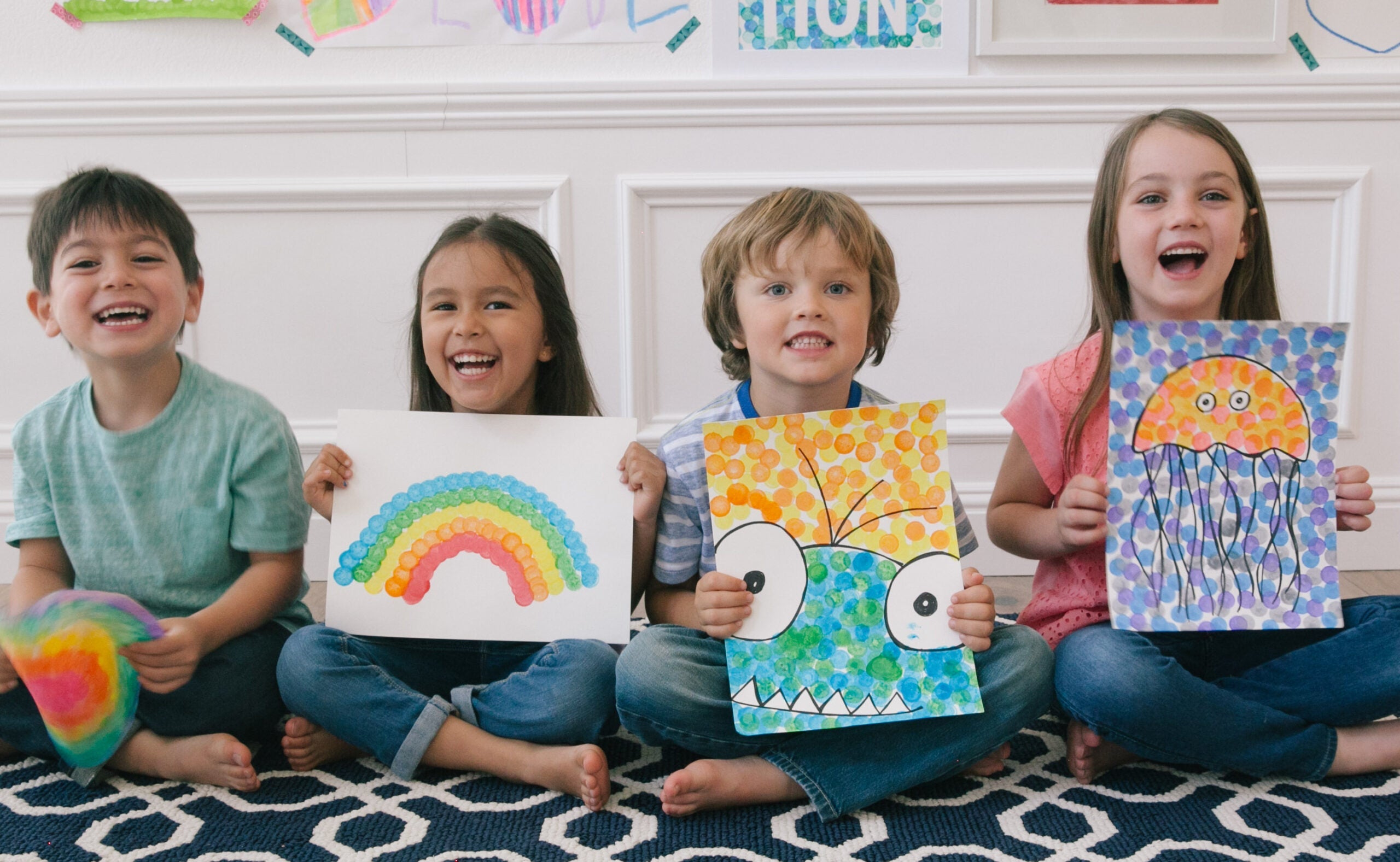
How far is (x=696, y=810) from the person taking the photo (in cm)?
95

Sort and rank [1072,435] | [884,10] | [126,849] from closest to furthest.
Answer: [126,849], [1072,435], [884,10]

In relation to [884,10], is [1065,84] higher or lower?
lower

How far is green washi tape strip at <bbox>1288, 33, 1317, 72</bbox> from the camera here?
1.71 meters

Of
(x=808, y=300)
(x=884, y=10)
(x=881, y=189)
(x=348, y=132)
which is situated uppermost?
(x=884, y=10)

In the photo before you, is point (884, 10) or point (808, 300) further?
point (884, 10)

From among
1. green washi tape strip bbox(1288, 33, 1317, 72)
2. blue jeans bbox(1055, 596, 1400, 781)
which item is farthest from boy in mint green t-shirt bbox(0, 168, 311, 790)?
green washi tape strip bbox(1288, 33, 1317, 72)

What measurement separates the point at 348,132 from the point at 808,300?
3.46 ft

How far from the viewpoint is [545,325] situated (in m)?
1.23

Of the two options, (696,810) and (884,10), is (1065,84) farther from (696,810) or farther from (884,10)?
(696,810)

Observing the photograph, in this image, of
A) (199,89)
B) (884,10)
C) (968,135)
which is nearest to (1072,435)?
(968,135)

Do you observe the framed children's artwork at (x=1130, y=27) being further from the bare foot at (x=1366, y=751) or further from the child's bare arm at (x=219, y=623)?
the child's bare arm at (x=219, y=623)

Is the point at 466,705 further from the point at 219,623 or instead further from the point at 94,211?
the point at 94,211

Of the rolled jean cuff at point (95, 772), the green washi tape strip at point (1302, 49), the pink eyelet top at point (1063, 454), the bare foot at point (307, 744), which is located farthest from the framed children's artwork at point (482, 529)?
the green washi tape strip at point (1302, 49)

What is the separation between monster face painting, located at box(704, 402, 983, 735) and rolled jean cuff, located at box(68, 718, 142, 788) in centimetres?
61
